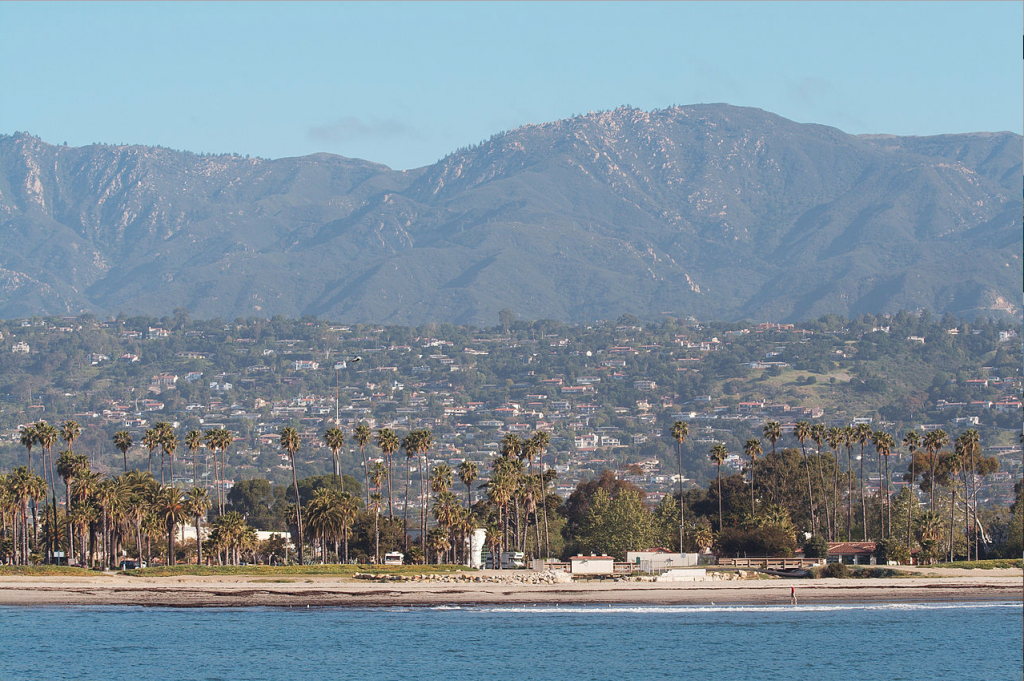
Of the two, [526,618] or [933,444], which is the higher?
[933,444]

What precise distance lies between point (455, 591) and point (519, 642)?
17.8 metres

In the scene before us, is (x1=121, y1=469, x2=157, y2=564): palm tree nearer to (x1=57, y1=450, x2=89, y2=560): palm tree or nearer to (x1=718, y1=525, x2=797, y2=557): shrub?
(x1=57, y1=450, x2=89, y2=560): palm tree

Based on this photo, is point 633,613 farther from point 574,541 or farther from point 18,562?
point 18,562

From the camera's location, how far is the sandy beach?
97375mm

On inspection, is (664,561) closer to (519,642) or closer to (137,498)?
(519,642)

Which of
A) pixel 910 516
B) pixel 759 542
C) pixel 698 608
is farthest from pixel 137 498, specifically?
pixel 910 516

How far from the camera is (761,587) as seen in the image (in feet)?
340

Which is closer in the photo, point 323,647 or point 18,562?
point 323,647

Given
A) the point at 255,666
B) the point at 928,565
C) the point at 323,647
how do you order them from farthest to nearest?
the point at 928,565, the point at 323,647, the point at 255,666

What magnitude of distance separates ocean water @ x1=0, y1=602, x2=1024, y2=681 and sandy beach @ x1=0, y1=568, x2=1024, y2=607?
2152 mm

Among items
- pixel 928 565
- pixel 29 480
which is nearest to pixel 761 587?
pixel 928 565

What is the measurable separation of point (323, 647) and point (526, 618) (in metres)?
15.9

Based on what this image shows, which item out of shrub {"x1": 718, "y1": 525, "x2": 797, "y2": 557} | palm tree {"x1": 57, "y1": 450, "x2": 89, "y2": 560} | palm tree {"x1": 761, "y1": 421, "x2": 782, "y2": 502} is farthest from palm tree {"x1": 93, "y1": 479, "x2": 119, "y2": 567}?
palm tree {"x1": 761, "y1": 421, "x2": 782, "y2": 502}

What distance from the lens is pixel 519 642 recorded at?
278 ft
